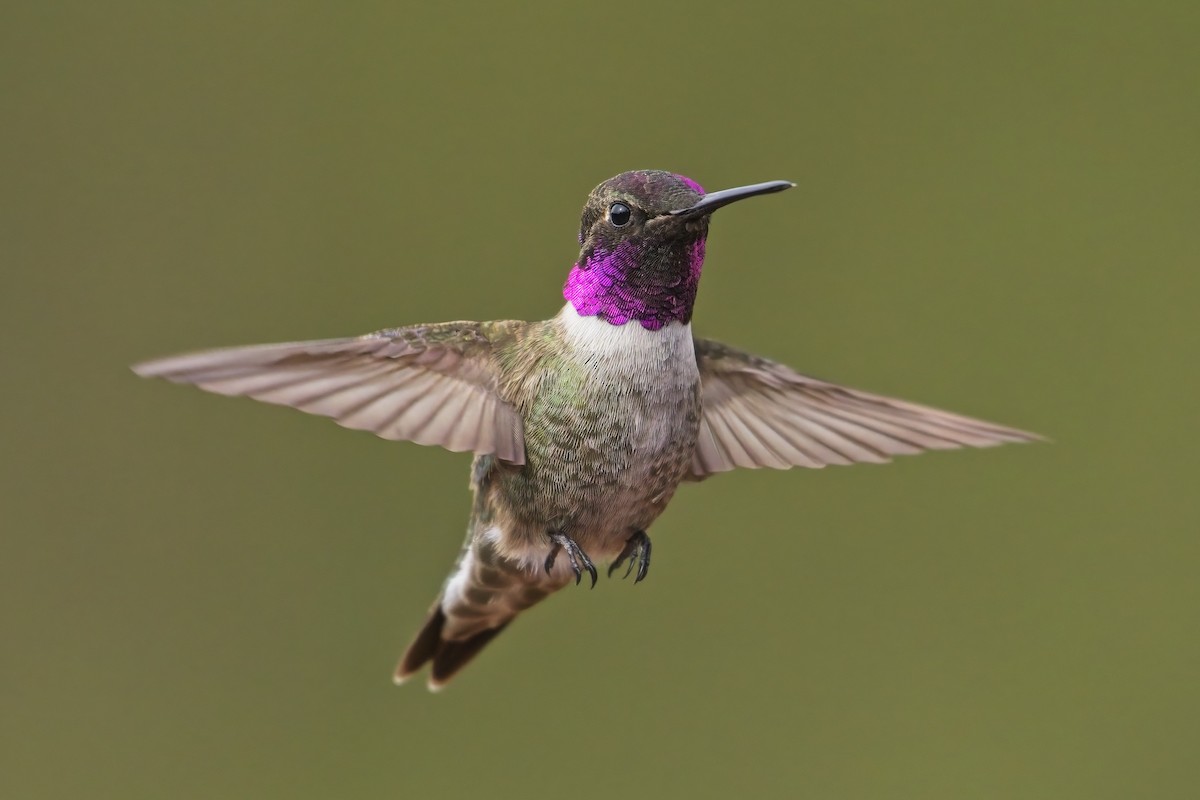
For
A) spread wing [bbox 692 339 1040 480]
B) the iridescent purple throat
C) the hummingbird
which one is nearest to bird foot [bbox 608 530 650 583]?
the hummingbird

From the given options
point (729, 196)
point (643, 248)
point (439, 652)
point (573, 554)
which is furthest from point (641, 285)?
point (439, 652)

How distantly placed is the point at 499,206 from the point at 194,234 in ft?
2.24

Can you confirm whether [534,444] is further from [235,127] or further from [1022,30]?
[1022,30]

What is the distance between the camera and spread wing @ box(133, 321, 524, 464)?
101 centimetres

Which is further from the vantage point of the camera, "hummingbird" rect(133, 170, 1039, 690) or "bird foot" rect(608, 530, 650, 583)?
"bird foot" rect(608, 530, 650, 583)

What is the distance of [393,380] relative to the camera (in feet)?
3.93

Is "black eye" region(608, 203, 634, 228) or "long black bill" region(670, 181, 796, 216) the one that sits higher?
"long black bill" region(670, 181, 796, 216)

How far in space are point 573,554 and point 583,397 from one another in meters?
0.15

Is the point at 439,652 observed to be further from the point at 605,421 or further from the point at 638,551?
the point at 605,421

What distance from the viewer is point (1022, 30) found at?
314cm

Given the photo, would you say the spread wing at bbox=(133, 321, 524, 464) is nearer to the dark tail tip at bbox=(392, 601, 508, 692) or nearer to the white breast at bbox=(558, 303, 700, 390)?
the white breast at bbox=(558, 303, 700, 390)

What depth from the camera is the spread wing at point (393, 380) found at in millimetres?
1006

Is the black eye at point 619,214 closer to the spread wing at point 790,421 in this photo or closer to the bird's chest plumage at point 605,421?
the bird's chest plumage at point 605,421

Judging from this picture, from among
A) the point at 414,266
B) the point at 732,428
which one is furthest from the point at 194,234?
the point at 732,428
